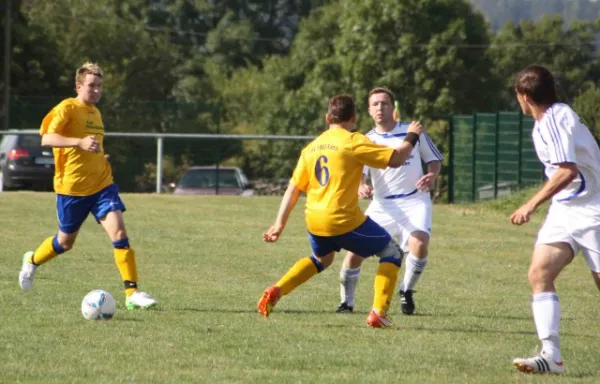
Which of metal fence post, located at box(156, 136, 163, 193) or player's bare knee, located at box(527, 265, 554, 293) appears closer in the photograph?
player's bare knee, located at box(527, 265, 554, 293)

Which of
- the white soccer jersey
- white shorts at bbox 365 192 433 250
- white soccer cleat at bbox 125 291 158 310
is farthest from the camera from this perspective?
the white soccer jersey

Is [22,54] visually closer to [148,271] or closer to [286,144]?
[286,144]

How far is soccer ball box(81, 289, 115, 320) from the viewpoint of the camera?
8.90 meters

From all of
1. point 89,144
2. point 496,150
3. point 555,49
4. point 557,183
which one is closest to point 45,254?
point 89,144

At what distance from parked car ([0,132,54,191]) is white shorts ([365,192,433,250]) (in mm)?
17604

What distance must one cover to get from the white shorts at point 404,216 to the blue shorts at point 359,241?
1153 mm

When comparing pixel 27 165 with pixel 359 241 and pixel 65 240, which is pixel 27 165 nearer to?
pixel 65 240

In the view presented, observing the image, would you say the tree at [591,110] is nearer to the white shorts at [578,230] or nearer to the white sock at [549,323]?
the white shorts at [578,230]

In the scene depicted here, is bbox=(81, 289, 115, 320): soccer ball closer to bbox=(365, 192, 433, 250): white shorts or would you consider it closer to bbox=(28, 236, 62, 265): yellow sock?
bbox=(28, 236, 62, 265): yellow sock

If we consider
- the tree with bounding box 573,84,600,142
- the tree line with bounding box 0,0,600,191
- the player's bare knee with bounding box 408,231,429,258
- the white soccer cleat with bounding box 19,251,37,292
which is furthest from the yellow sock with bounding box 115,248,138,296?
the tree line with bounding box 0,0,600,191

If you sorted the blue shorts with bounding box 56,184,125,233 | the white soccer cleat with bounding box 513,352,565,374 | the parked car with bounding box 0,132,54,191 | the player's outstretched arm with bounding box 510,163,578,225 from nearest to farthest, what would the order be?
the player's outstretched arm with bounding box 510,163,578,225
the white soccer cleat with bounding box 513,352,565,374
the blue shorts with bounding box 56,184,125,233
the parked car with bounding box 0,132,54,191

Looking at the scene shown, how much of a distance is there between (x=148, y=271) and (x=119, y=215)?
3.41 meters

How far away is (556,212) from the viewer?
712 centimetres

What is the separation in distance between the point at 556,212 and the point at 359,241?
1.90m
